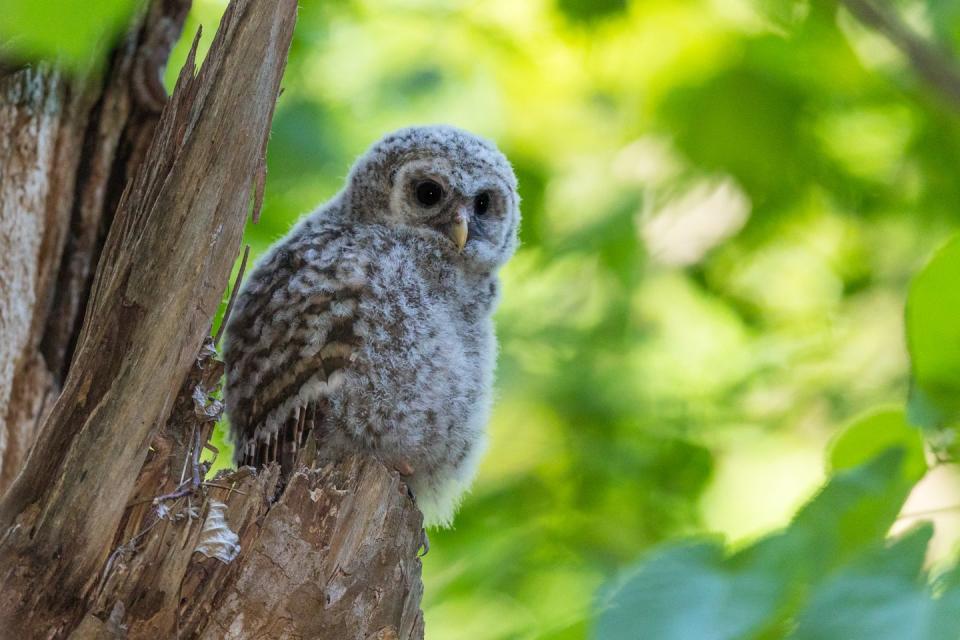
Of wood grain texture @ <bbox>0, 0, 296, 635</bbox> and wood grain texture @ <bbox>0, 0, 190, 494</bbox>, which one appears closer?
wood grain texture @ <bbox>0, 0, 296, 635</bbox>

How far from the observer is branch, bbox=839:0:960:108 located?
214 centimetres

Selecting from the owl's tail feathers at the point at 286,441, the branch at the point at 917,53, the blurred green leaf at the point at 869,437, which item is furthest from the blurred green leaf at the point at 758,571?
the branch at the point at 917,53

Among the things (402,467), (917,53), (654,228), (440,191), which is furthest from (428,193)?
(654,228)

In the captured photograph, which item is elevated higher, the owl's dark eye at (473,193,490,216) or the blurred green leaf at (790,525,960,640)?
→ the owl's dark eye at (473,193,490,216)

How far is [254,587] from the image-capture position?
1.56 metres

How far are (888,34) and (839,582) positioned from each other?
141 cm

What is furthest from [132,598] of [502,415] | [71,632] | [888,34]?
[502,415]

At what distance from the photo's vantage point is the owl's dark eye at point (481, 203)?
2.61 metres

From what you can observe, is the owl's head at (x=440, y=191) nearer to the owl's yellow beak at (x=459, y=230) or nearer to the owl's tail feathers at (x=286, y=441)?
the owl's yellow beak at (x=459, y=230)

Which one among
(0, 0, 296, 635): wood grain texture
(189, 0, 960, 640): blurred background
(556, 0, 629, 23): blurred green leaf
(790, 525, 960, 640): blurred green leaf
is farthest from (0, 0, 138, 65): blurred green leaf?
(556, 0, 629, 23): blurred green leaf

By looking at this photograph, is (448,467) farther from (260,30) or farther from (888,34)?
(888,34)

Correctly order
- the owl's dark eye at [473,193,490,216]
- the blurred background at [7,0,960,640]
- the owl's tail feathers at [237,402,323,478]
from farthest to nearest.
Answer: the blurred background at [7,0,960,640], the owl's dark eye at [473,193,490,216], the owl's tail feathers at [237,402,323,478]

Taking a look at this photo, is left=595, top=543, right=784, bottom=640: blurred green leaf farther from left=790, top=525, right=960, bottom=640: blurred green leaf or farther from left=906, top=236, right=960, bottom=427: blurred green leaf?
left=906, top=236, right=960, bottom=427: blurred green leaf

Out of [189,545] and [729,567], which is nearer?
[729,567]
